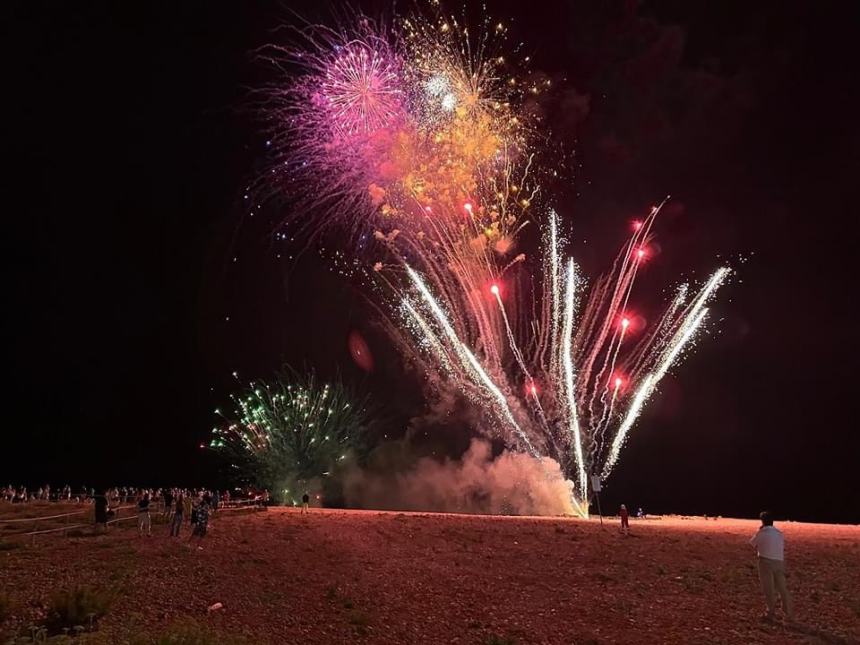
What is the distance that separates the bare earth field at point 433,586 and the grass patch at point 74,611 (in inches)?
8.6

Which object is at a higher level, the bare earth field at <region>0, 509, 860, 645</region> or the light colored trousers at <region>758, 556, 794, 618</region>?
the light colored trousers at <region>758, 556, 794, 618</region>

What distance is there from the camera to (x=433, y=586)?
13.8 metres

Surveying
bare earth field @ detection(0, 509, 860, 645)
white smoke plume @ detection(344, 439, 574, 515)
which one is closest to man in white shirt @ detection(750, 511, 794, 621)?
bare earth field @ detection(0, 509, 860, 645)

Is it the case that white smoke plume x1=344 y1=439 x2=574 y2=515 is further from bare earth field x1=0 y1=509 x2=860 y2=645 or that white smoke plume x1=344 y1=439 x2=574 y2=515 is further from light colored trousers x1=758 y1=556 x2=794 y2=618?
light colored trousers x1=758 y1=556 x2=794 y2=618

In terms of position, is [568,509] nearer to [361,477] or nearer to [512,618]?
[361,477]

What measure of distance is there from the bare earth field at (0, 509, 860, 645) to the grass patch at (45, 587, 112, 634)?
218 millimetres

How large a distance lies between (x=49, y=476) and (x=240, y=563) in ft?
236

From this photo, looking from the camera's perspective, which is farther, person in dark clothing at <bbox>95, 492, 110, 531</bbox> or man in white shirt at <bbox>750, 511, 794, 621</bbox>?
person in dark clothing at <bbox>95, 492, 110, 531</bbox>

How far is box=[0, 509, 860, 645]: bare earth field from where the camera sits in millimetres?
10578

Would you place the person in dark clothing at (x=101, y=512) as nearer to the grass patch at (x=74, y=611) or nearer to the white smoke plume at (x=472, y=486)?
the grass patch at (x=74, y=611)

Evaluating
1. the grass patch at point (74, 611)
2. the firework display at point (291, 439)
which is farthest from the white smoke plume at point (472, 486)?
the grass patch at point (74, 611)

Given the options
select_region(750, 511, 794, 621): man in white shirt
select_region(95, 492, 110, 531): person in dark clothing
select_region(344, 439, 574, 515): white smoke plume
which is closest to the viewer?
select_region(750, 511, 794, 621): man in white shirt

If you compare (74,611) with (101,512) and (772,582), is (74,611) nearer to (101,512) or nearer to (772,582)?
(772,582)

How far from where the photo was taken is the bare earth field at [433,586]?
1058 cm
